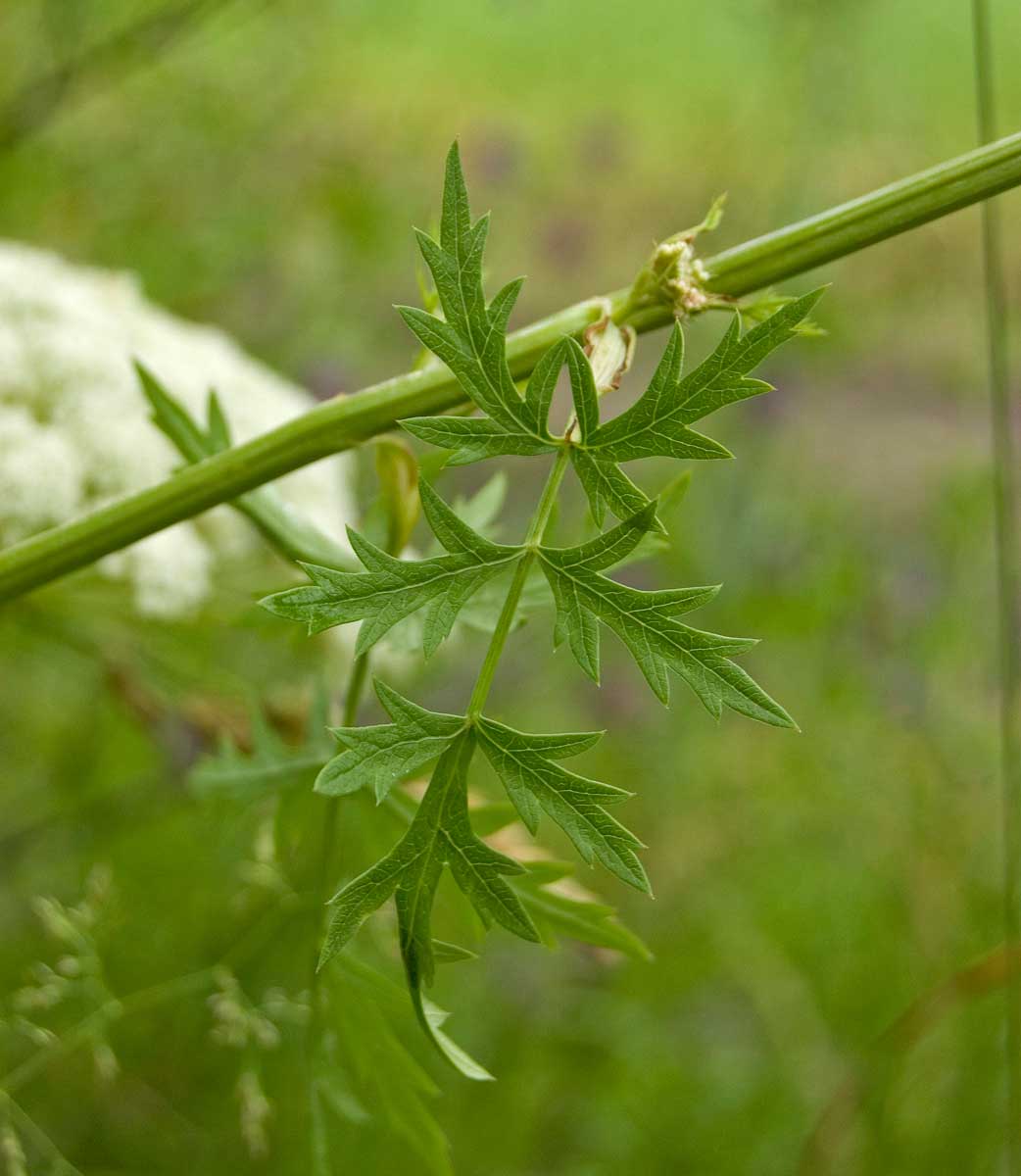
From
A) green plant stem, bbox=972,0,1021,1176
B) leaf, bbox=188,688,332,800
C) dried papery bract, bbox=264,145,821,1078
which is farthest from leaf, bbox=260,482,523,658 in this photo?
green plant stem, bbox=972,0,1021,1176

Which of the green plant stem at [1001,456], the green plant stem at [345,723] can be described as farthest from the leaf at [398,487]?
the green plant stem at [1001,456]

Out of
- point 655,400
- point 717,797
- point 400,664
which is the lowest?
point 717,797

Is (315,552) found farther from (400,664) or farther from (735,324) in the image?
(400,664)

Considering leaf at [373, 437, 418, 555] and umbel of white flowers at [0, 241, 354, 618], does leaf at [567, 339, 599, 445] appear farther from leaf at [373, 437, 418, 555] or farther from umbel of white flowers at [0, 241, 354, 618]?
umbel of white flowers at [0, 241, 354, 618]

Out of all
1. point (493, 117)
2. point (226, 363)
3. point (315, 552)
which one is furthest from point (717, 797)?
point (493, 117)

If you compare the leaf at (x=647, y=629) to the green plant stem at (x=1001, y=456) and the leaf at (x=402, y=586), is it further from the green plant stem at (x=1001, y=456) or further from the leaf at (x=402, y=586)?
the green plant stem at (x=1001, y=456)

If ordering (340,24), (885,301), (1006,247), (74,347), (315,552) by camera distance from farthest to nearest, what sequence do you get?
1. (1006,247)
2. (885,301)
3. (340,24)
4. (74,347)
5. (315,552)

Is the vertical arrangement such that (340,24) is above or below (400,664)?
above
